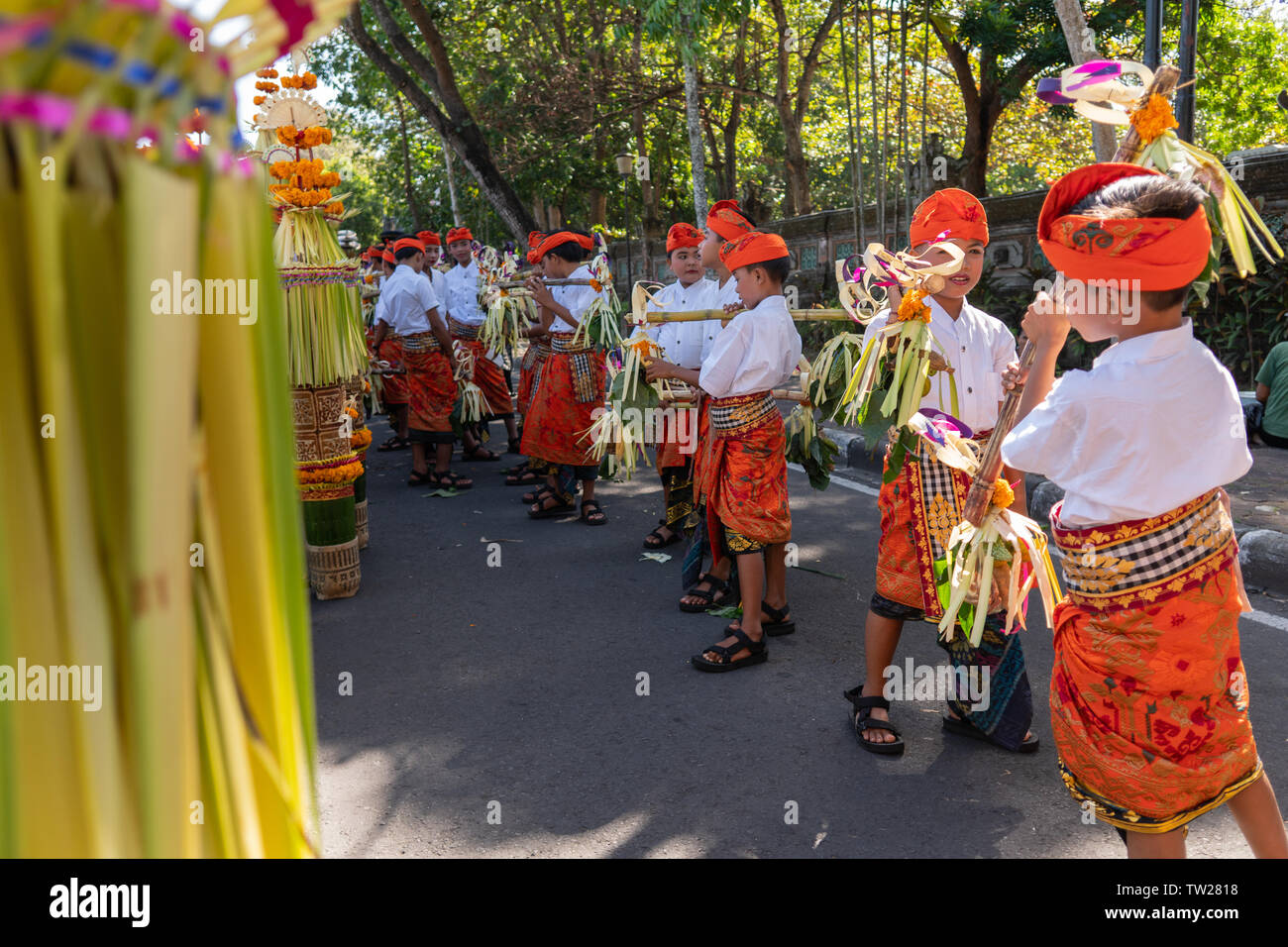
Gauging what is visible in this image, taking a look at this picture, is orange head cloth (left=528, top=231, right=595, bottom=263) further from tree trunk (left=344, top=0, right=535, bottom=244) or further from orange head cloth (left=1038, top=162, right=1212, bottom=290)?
tree trunk (left=344, top=0, right=535, bottom=244)

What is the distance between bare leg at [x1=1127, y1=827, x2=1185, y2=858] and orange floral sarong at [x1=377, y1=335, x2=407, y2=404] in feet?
27.4

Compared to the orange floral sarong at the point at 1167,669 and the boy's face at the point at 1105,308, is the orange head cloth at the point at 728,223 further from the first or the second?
the orange floral sarong at the point at 1167,669

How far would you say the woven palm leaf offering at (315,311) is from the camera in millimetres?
5227

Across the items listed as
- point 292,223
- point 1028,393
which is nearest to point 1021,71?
point 292,223

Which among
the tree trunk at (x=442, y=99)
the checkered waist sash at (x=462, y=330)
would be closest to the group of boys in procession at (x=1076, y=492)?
the checkered waist sash at (x=462, y=330)

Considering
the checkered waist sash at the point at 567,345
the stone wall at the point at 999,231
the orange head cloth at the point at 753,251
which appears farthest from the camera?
the stone wall at the point at 999,231

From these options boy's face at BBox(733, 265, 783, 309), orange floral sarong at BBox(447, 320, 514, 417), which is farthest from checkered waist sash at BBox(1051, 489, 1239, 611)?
orange floral sarong at BBox(447, 320, 514, 417)

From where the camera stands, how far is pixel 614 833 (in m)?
3.12

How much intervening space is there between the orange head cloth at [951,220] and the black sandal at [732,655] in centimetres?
180

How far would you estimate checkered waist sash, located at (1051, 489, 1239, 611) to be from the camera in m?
2.16

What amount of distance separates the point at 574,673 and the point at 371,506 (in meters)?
4.01

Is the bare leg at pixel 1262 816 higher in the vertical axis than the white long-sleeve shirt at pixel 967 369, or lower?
lower

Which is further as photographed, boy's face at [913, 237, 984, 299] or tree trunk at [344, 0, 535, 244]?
tree trunk at [344, 0, 535, 244]

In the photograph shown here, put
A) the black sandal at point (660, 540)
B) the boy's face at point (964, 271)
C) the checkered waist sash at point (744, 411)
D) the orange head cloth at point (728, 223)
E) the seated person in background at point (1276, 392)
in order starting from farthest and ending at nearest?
the seated person in background at point (1276, 392)
the black sandal at point (660, 540)
the orange head cloth at point (728, 223)
the checkered waist sash at point (744, 411)
the boy's face at point (964, 271)
